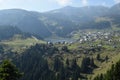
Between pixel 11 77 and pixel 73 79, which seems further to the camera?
pixel 73 79

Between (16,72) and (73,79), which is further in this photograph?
(73,79)

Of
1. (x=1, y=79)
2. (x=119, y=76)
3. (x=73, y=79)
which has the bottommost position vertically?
(x=73, y=79)

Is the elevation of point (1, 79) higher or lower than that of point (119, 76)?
higher

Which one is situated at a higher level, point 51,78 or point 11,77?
point 11,77

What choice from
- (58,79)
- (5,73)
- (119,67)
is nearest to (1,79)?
(5,73)

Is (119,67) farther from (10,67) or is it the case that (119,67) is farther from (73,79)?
(73,79)

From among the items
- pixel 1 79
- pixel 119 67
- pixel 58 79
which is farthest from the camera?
pixel 58 79

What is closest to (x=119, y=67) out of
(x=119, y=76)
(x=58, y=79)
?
(x=119, y=76)

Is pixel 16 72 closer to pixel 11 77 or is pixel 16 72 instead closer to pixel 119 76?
pixel 11 77

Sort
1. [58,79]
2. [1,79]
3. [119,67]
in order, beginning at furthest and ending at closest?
[58,79]
[119,67]
[1,79]
